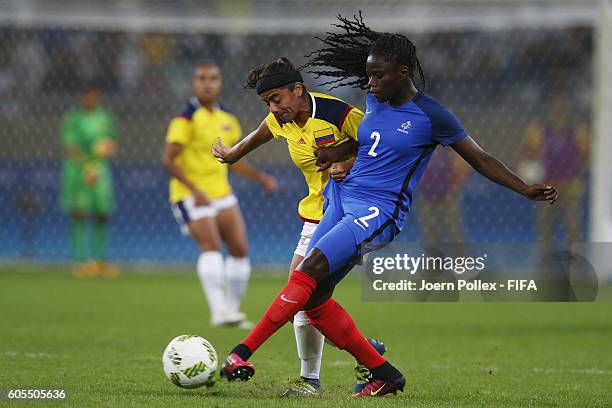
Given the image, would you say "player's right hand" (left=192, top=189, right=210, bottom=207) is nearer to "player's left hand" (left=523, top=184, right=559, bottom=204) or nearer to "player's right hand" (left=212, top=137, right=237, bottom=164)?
"player's right hand" (left=212, top=137, right=237, bottom=164)

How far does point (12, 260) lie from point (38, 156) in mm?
1642

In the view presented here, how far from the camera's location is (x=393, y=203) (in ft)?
20.1

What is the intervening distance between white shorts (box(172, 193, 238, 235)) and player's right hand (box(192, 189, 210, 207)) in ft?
0.17

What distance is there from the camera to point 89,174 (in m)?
15.8

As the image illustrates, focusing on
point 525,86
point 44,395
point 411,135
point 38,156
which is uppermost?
point 525,86

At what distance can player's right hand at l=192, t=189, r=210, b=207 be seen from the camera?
10348 millimetres

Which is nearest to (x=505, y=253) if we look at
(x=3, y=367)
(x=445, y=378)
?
(x=445, y=378)

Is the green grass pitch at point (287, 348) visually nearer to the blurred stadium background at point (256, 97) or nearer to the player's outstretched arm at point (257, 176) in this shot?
the blurred stadium background at point (256, 97)

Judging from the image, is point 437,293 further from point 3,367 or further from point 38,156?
point 38,156

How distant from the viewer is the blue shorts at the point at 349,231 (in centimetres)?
586

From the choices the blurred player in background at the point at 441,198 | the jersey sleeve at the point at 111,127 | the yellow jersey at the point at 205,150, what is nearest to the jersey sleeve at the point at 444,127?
the yellow jersey at the point at 205,150

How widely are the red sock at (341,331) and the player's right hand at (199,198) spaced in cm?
442

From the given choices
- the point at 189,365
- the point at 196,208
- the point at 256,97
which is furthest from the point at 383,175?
the point at 256,97

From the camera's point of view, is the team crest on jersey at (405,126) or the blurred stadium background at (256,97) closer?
the team crest on jersey at (405,126)
